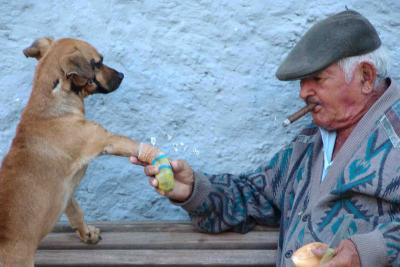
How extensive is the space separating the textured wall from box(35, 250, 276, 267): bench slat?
0.43 m

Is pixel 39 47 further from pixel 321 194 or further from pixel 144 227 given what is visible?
pixel 321 194

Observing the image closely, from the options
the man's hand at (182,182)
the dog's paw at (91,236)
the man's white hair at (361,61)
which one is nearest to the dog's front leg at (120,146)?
the man's hand at (182,182)

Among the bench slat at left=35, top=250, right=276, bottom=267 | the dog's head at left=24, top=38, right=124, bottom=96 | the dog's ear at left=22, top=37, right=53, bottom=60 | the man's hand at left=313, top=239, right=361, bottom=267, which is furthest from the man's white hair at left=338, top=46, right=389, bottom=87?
the dog's ear at left=22, top=37, right=53, bottom=60

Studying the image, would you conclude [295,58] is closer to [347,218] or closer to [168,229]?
[347,218]

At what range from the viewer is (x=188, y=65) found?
319cm

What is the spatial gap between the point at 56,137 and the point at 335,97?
3.59 ft

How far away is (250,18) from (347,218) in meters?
1.01

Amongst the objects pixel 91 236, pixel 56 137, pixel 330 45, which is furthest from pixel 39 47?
pixel 330 45

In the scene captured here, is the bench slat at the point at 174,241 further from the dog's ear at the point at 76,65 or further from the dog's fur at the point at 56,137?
the dog's ear at the point at 76,65

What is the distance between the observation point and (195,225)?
307 centimetres

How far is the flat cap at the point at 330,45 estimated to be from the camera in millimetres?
2582

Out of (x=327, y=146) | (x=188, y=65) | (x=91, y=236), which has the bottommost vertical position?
(x=91, y=236)

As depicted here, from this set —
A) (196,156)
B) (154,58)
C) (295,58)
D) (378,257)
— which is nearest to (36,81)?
(154,58)

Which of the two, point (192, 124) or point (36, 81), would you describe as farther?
point (192, 124)
